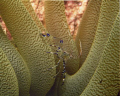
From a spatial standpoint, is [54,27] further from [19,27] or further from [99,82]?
[99,82]

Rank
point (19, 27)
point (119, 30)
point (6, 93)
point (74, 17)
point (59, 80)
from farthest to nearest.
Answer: point (74, 17)
point (59, 80)
point (19, 27)
point (6, 93)
point (119, 30)

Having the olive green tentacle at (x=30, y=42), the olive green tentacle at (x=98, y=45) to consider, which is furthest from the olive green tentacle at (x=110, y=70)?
the olive green tentacle at (x=30, y=42)

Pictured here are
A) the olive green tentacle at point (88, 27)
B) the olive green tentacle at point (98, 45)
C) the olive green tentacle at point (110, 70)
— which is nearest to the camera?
the olive green tentacle at point (110, 70)

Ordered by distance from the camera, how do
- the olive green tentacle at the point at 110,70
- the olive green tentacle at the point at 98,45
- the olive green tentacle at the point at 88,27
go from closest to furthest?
the olive green tentacle at the point at 110,70
the olive green tentacle at the point at 98,45
the olive green tentacle at the point at 88,27

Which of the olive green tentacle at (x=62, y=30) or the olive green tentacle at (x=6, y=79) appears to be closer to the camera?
the olive green tentacle at (x=6, y=79)

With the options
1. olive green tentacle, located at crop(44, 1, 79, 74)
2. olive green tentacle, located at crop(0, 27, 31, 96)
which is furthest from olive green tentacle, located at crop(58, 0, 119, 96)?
olive green tentacle, located at crop(0, 27, 31, 96)

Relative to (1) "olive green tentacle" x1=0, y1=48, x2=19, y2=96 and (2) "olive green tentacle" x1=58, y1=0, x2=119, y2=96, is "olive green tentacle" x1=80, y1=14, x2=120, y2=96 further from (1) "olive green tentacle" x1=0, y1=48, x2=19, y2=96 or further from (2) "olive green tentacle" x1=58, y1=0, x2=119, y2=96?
(1) "olive green tentacle" x1=0, y1=48, x2=19, y2=96

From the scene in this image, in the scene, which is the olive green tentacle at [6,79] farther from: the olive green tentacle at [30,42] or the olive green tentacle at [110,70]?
the olive green tentacle at [110,70]

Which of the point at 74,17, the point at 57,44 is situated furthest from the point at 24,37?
the point at 74,17
